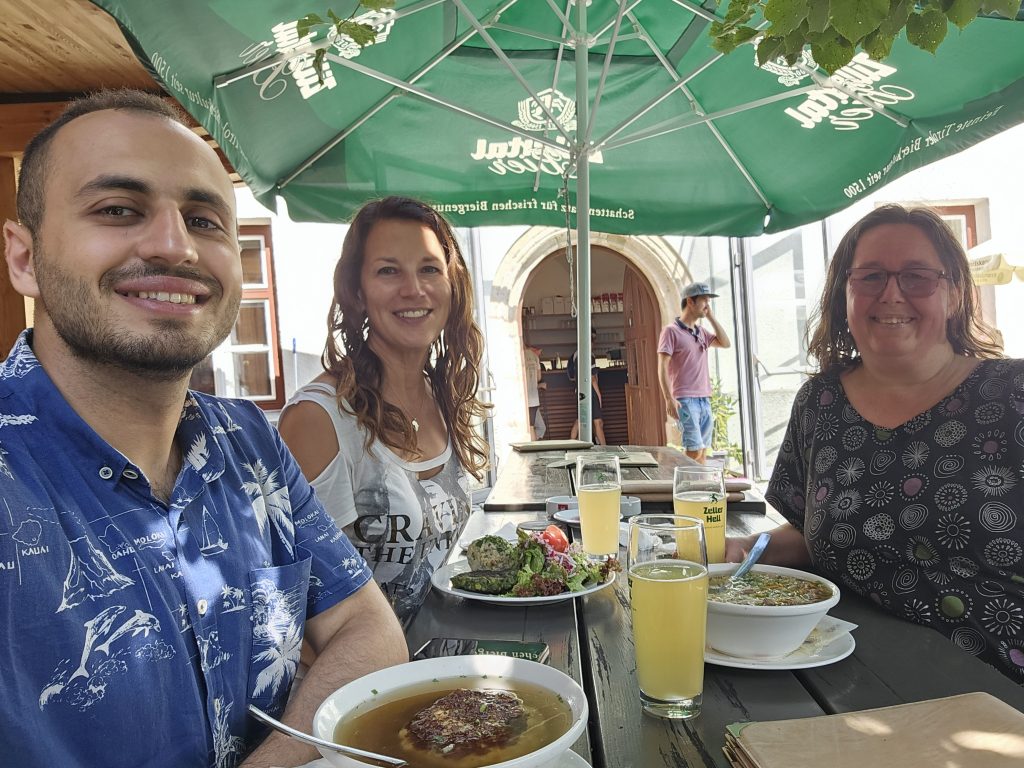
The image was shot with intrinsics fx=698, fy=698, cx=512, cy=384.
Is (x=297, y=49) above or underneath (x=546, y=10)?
underneath

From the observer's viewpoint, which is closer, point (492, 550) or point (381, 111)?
point (492, 550)

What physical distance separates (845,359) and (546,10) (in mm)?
2190

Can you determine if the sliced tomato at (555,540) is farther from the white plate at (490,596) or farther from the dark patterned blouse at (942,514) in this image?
the dark patterned blouse at (942,514)

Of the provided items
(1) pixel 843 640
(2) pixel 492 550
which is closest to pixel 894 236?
(1) pixel 843 640

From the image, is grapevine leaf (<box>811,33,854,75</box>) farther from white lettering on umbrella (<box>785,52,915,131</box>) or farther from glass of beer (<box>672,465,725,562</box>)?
white lettering on umbrella (<box>785,52,915,131</box>)

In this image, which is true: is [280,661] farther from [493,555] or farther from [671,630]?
[671,630]

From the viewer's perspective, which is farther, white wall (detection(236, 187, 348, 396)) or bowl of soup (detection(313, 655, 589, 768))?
white wall (detection(236, 187, 348, 396))

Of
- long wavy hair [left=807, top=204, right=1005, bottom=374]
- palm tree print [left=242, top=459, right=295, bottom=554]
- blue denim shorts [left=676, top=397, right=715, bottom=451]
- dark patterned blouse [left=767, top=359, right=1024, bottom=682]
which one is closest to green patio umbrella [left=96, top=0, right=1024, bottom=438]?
long wavy hair [left=807, top=204, right=1005, bottom=374]

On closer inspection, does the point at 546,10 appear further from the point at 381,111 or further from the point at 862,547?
the point at 862,547

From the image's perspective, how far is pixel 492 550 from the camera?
1.52 metres

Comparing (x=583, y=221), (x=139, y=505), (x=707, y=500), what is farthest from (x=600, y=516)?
(x=583, y=221)

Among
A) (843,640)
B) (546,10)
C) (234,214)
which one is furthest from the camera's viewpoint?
(546,10)

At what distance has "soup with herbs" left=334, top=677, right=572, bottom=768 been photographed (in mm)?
752

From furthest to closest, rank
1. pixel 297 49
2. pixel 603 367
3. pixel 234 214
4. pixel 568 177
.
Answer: pixel 603 367 < pixel 568 177 < pixel 297 49 < pixel 234 214
